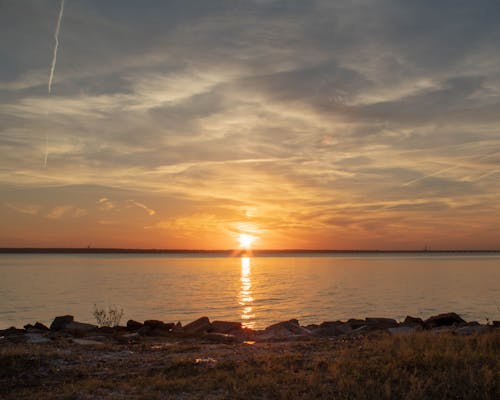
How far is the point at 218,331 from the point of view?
24.9 meters

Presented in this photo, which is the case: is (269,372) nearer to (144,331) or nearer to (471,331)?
(471,331)

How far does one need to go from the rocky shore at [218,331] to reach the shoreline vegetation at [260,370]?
231 centimetres

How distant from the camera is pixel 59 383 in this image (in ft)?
39.9

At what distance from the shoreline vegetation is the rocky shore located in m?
2.31

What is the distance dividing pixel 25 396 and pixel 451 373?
9.95m

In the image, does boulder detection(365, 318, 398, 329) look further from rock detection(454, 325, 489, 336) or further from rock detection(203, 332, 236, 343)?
rock detection(203, 332, 236, 343)

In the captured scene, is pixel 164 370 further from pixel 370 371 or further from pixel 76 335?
pixel 76 335

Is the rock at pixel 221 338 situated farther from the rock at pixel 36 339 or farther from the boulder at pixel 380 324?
the boulder at pixel 380 324

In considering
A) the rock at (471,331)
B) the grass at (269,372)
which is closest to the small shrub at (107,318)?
the grass at (269,372)

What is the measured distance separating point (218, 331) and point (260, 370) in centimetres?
1217

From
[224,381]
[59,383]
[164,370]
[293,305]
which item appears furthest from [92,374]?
[293,305]

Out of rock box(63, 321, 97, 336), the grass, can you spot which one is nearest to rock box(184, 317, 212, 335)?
rock box(63, 321, 97, 336)

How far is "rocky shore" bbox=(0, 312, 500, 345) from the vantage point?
20.8 m

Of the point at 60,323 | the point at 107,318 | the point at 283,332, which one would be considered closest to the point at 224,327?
the point at 283,332
